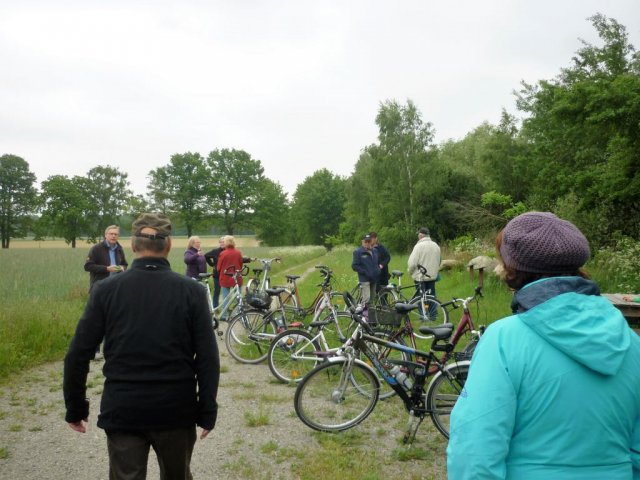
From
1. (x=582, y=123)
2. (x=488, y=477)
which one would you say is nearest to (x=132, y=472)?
(x=488, y=477)

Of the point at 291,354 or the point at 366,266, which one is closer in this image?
the point at 291,354

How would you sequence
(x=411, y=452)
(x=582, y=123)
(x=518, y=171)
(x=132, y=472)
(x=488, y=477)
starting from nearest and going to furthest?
(x=488, y=477)
(x=132, y=472)
(x=411, y=452)
(x=582, y=123)
(x=518, y=171)

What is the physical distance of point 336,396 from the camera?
15.7ft

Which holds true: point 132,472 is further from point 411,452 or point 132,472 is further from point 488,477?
point 411,452

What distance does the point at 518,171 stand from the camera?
28281 mm

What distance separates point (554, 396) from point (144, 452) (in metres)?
1.85

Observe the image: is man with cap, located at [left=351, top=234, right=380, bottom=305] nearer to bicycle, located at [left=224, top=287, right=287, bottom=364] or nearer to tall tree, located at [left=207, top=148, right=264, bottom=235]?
bicycle, located at [left=224, top=287, right=287, bottom=364]

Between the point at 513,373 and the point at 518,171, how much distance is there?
Answer: 97.0 ft

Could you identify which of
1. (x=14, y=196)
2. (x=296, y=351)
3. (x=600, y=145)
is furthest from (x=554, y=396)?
(x=14, y=196)

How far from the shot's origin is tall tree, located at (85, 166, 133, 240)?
52.9 metres

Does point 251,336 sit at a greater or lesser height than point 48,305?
lesser

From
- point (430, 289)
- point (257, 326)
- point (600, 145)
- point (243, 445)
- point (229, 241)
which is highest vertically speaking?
point (600, 145)

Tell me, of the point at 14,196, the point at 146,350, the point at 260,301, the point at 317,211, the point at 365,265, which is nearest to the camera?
the point at 146,350

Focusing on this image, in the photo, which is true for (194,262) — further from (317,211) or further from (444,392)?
(317,211)
